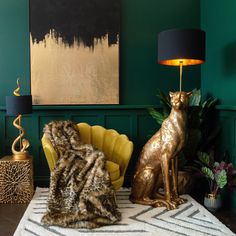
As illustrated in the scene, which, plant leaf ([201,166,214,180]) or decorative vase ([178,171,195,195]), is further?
decorative vase ([178,171,195,195])

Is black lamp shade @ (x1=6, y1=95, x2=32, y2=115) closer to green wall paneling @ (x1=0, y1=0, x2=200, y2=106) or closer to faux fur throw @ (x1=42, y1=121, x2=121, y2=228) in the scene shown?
faux fur throw @ (x1=42, y1=121, x2=121, y2=228)

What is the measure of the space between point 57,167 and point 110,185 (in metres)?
A: 0.55

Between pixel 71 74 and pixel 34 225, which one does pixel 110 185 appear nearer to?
pixel 34 225

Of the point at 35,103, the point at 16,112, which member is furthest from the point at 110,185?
the point at 35,103

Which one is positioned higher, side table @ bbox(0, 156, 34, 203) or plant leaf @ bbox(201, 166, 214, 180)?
plant leaf @ bbox(201, 166, 214, 180)

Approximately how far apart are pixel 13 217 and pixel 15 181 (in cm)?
48

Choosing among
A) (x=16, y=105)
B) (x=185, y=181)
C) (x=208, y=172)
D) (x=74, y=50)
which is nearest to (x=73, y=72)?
(x=74, y=50)

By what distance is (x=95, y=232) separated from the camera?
7.50 feet

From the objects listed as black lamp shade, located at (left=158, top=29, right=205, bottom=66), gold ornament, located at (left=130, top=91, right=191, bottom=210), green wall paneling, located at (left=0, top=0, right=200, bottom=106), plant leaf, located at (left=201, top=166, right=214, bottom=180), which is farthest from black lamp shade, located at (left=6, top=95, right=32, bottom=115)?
plant leaf, located at (left=201, top=166, right=214, bottom=180)

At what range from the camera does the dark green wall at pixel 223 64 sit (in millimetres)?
2932

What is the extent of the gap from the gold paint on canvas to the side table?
0.91 m

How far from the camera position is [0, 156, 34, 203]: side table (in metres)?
3.05

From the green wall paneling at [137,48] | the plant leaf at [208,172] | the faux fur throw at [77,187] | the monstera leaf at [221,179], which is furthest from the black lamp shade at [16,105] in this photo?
the monstera leaf at [221,179]

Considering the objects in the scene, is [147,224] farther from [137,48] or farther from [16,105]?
[137,48]
